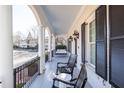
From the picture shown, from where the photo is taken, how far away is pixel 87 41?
6273mm

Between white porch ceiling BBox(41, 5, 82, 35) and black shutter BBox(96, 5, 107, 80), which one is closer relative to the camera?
black shutter BBox(96, 5, 107, 80)

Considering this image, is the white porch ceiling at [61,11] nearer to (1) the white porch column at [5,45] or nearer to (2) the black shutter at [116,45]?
(2) the black shutter at [116,45]

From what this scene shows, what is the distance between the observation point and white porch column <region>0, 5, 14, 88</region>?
78.5 inches

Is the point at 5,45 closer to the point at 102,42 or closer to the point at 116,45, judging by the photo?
the point at 116,45

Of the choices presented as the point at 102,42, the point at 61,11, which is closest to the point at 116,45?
the point at 102,42

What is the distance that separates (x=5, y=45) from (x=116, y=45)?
155 centimetres

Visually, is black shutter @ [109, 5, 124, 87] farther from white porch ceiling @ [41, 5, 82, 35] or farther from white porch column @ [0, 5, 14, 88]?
white porch ceiling @ [41, 5, 82, 35]

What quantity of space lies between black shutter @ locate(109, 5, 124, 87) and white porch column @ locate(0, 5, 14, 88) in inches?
55.9

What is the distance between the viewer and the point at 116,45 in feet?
8.66

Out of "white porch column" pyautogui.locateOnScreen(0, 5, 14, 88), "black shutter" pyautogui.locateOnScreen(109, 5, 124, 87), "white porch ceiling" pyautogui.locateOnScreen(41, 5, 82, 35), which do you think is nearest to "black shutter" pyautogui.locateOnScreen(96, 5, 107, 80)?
"black shutter" pyautogui.locateOnScreen(109, 5, 124, 87)

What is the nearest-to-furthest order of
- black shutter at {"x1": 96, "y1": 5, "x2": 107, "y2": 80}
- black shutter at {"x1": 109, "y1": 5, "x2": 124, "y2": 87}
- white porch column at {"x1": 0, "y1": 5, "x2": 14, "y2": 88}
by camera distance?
1. white porch column at {"x1": 0, "y1": 5, "x2": 14, "y2": 88}
2. black shutter at {"x1": 109, "y1": 5, "x2": 124, "y2": 87}
3. black shutter at {"x1": 96, "y1": 5, "x2": 107, "y2": 80}
